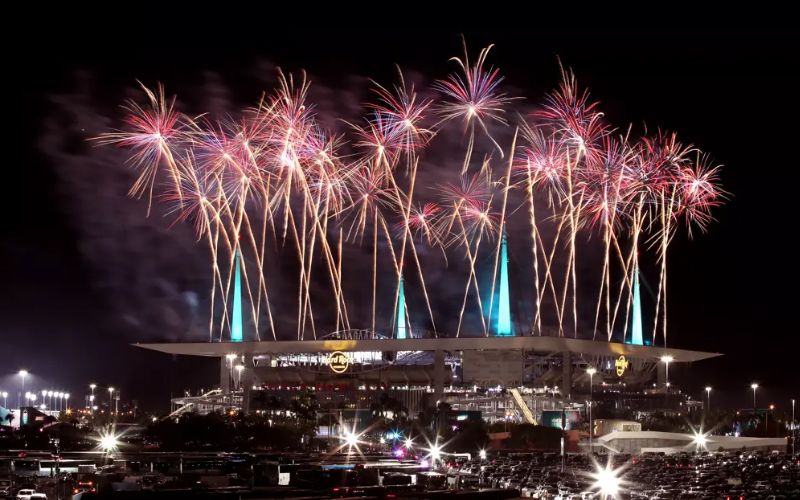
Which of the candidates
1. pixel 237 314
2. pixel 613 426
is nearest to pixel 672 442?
pixel 613 426

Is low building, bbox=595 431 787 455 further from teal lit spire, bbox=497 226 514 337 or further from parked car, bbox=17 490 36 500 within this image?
parked car, bbox=17 490 36 500

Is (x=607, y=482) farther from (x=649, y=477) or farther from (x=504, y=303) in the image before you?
(x=504, y=303)

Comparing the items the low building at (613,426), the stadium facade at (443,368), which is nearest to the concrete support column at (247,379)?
the stadium facade at (443,368)

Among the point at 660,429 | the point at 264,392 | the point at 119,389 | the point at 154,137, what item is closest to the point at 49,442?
the point at 154,137

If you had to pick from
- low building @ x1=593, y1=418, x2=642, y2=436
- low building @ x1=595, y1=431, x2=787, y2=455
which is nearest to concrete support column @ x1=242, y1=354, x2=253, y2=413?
low building @ x1=593, y1=418, x2=642, y2=436

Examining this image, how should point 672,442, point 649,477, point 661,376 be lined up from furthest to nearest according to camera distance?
A: point 661,376 < point 672,442 < point 649,477

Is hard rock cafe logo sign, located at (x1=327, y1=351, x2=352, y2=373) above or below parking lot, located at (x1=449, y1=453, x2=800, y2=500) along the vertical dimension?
above

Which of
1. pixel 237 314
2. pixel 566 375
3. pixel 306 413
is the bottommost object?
pixel 306 413
